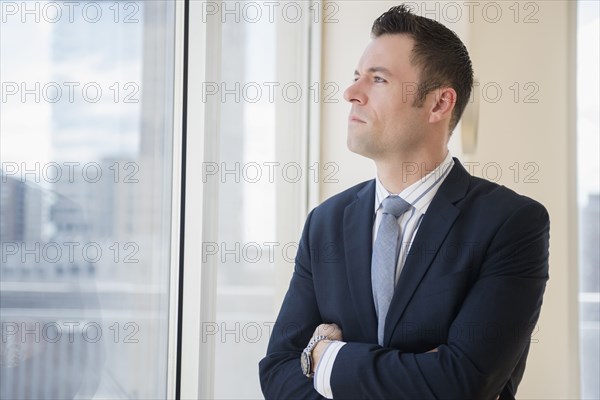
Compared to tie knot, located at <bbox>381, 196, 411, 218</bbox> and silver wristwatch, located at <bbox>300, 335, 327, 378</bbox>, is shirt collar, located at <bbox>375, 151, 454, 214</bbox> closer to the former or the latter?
tie knot, located at <bbox>381, 196, 411, 218</bbox>

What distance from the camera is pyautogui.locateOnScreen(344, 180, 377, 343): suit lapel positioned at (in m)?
1.51

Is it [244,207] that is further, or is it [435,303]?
[244,207]

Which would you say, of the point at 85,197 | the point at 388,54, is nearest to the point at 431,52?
the point at 388,54

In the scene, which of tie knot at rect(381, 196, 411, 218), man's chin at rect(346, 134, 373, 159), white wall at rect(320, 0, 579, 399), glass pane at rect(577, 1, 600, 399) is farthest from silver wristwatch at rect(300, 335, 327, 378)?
glass pane at rect(577, 1, 600, 399)

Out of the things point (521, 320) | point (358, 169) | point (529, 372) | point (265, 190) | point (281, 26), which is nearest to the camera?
point (521, 320)

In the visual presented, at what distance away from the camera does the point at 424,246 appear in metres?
1.48

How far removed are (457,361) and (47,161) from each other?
0.89 metres

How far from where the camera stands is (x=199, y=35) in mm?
1700

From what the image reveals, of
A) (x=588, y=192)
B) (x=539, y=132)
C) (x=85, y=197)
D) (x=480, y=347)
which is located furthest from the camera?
(x=539, y=132)

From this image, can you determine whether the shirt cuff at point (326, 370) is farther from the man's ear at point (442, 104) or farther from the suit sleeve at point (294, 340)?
the man's ear at point (442, 104)

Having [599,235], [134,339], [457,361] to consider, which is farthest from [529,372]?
[134,339]

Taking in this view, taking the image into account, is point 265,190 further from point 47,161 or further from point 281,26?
point 47,161

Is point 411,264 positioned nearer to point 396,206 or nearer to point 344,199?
point 396,206

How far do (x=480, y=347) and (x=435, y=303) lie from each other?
135mm
